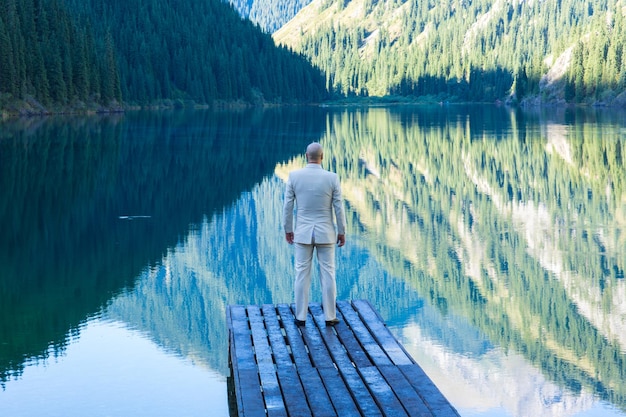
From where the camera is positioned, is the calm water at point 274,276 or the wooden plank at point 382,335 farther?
the calm water at point 274,276

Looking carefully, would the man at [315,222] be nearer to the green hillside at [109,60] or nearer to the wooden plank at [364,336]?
the wooden plank at [364,336]

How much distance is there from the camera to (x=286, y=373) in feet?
36.7

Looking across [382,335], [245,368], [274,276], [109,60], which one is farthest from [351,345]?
[109,60]

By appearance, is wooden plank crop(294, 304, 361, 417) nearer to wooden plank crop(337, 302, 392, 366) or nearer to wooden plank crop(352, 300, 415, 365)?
wooden plank crop(337, 302, 392, 366)

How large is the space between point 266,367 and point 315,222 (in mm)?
2884

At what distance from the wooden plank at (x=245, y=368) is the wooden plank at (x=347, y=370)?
0.99 meters

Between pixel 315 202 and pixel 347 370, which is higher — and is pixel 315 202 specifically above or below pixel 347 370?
above

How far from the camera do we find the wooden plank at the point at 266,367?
10.1m

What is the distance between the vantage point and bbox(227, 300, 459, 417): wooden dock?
10.1 metres

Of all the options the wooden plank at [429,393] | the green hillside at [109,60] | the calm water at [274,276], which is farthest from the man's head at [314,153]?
the green hillside at [109,60]

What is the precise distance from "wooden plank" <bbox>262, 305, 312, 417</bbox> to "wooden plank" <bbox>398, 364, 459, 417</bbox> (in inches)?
49.4

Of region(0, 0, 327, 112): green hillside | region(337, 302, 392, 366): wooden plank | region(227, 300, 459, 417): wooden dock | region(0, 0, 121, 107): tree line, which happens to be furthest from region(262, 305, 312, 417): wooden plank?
region(0, 0, 121, 107): tree line

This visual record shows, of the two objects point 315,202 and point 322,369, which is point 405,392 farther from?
point 315,202

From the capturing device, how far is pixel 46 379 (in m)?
13.1
